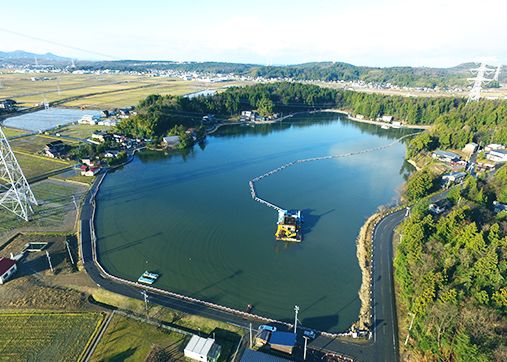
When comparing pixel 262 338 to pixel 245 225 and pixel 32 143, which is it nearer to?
pixel 245 225

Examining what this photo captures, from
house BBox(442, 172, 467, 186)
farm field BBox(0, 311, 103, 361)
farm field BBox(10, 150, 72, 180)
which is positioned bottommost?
farm field BBox(0, 311, 103, 361)

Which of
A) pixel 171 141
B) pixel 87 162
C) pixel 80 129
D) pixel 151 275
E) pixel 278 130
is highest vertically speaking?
pixel 80 129

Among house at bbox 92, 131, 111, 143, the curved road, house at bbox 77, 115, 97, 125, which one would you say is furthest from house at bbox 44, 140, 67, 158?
the curved road

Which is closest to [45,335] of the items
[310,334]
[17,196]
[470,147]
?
[310,334]

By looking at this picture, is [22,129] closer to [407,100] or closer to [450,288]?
[450,288]

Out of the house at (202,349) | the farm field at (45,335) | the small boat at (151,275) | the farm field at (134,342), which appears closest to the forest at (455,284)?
the house at (202,349)

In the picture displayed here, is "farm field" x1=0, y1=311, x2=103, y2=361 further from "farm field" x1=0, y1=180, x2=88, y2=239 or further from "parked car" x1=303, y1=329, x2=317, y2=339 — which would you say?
"parked car" x1=303, y1=329, x2=317, y2=339
